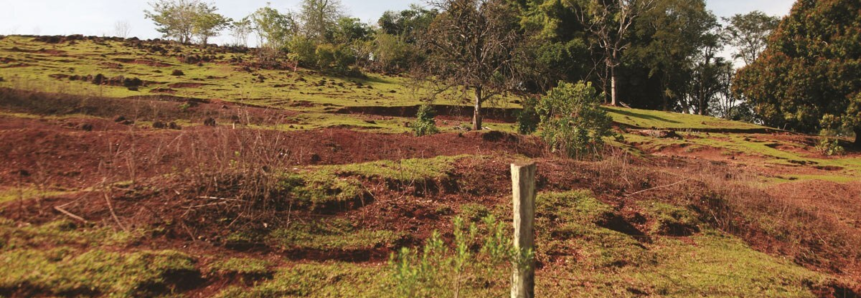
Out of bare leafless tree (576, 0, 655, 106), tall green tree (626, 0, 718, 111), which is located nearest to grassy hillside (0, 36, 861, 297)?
bare leafless tree (576, 0, 655, 106)

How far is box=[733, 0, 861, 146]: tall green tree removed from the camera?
20.4 m

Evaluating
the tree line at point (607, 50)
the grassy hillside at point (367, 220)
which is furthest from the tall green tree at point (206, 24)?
the grassy hillside at point (367, 220)

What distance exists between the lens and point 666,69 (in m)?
35.7

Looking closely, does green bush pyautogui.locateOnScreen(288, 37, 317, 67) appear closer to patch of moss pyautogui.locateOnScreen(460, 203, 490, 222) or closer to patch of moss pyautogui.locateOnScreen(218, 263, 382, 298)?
patch of moss pyautogui.locateOnScreen(460, 203, 490, 222)

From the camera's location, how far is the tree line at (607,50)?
590 inches

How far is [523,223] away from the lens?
3867mm

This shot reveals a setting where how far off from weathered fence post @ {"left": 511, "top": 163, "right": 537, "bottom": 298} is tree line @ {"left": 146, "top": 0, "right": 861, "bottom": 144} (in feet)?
34.9

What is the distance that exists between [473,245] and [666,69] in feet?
117

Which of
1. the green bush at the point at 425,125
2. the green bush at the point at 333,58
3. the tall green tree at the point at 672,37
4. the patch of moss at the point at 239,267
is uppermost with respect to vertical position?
the tall green tree at the point at 672,37

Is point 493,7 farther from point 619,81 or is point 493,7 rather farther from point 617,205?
point 619,81

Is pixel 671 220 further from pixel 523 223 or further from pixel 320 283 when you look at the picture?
pixel 320 283

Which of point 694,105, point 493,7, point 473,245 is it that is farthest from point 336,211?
point 694,105

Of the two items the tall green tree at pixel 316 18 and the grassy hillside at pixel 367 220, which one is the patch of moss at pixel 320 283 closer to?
the grassy hillside at pixel 367 220

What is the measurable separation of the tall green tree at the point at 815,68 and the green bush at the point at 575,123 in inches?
624
